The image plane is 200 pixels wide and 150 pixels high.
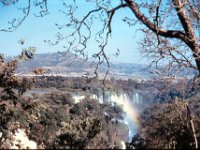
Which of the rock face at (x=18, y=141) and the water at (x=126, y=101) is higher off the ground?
the rock face at (x=18, y=141)

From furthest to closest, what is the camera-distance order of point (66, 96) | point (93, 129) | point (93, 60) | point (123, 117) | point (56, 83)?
point (56, 83)
point (123, 117)
point (66, 96)
point (93, 129)
point (93, 60)

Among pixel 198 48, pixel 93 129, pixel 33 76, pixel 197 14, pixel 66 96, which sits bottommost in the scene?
pixel 66 96

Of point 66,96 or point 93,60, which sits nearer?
point 93,60

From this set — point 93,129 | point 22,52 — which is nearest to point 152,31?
point 93,129

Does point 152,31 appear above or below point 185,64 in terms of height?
above

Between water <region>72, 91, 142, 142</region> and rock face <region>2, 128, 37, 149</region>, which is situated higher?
rock face <region>2, 128, 37, 149</region>

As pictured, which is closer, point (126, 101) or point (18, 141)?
point (18, 141)

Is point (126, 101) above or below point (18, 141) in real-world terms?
below

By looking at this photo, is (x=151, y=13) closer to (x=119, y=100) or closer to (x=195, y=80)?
(x=195, y=80)

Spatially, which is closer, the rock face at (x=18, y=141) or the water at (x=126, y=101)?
the rock face at (x=18, y=141)

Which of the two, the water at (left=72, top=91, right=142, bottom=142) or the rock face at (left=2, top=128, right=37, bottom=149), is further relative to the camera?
the water at (left=72, top=91, right=142, bottom=142)

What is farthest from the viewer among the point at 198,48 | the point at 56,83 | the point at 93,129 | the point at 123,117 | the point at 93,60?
the point at 56,83
